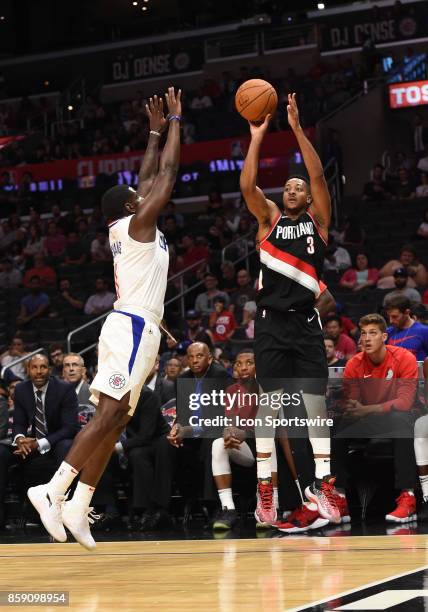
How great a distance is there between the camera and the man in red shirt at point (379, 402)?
7.81m

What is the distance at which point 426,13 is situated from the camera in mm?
22828

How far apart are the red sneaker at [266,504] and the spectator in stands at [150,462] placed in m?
1.21

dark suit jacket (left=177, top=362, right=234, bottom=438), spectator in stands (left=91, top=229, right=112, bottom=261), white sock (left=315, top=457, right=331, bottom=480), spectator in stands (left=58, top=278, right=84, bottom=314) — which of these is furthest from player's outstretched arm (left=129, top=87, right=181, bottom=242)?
spectator in stands (left=91, top=229, right=112, bottom=261)

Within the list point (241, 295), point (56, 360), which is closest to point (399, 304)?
point (56, 360)

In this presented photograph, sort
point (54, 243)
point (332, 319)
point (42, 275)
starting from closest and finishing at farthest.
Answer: point (332, 319), point (42, 275), point (54, 243)

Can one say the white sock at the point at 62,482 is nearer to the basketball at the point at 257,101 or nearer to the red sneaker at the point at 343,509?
the red sneaker at the point at 343,509

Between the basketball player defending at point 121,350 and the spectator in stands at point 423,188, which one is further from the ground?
the spectator in stands at point 423,188

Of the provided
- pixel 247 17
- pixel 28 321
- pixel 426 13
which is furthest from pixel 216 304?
pixel 247 17

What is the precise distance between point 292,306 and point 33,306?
10256 millimetres

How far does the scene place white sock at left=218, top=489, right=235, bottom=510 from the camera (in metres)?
7.96

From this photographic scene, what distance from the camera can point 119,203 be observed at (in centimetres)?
618

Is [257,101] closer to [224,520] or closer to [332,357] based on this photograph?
[224,520]

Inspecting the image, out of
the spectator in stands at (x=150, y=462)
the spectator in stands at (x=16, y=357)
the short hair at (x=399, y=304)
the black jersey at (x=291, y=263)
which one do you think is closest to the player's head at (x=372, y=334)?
the short hair at (x=399, y=304)

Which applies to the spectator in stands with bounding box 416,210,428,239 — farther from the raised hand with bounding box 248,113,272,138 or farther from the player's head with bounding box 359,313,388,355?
the raised hand with bounding box 248,113,272,138
